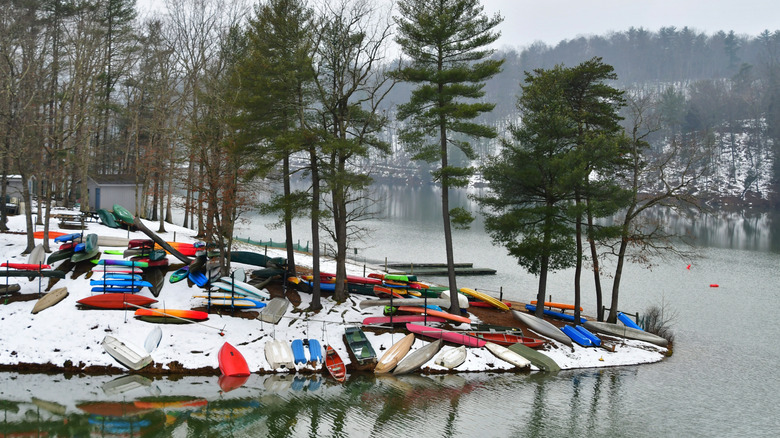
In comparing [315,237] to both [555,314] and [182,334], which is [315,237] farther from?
[555,314]

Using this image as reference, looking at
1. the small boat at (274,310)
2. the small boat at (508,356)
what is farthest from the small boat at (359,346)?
the small boat at (508,356)

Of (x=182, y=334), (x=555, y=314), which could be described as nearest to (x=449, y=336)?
(x=555, y=314)

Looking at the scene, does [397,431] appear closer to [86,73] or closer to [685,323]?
[685,323]

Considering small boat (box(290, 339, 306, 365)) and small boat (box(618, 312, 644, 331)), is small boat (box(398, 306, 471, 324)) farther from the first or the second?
small boat (box(618, 312, 644, 331))

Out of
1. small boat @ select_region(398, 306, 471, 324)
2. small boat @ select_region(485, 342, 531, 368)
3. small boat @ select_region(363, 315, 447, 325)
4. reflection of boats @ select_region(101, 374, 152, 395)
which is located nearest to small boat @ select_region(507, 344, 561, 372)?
small boat @ select_region(485, 342, 531, 368)

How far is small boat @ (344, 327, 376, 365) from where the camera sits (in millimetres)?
16922

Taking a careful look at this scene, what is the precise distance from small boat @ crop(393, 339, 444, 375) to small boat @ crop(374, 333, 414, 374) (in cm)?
17

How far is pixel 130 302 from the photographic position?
18.0 m

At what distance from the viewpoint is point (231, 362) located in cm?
1592

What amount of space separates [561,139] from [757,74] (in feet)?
486

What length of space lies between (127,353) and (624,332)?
1893 centimetres

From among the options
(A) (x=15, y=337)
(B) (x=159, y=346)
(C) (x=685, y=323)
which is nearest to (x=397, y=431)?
(B) (x=159, y=346)

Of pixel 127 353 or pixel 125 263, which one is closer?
pixel 127 353

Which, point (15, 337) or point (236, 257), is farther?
point (236, 257)
